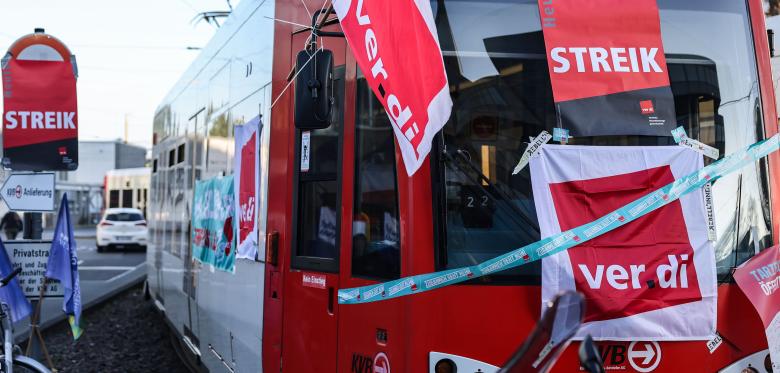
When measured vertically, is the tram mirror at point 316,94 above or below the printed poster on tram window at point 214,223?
above

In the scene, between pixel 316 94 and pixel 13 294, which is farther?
pixel 13 294

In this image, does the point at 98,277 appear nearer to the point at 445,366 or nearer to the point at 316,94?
the point at 316,94

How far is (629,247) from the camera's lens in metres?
3.79

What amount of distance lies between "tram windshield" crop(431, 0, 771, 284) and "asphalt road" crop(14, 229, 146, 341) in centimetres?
584

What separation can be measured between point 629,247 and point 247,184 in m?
2.96

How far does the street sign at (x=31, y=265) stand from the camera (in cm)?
775

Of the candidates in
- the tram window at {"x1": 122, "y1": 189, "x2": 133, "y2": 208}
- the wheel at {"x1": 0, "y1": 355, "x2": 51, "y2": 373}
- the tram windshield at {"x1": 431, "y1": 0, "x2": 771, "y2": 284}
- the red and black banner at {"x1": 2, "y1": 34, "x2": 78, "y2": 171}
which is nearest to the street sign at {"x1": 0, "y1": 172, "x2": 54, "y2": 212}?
the red and black banner at {"x1": 2, "y1": 34, "x2": 78, "y2": 171}

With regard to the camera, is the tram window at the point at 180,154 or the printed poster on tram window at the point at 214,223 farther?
the tram window at the point at 180,154

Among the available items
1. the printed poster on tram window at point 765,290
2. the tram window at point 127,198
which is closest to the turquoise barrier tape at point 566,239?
the printed poster on tram window at point 765,290

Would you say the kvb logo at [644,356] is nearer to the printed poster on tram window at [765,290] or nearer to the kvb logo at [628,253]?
the kvb logo at [628,253]

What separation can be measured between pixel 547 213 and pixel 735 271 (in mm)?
903

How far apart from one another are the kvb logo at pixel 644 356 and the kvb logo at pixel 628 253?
0.17m

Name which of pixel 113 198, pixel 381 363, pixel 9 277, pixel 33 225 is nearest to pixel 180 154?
pixel 33 225

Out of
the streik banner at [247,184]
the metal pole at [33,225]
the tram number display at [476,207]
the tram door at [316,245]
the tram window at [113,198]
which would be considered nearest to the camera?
the tram number display at [476,207]
